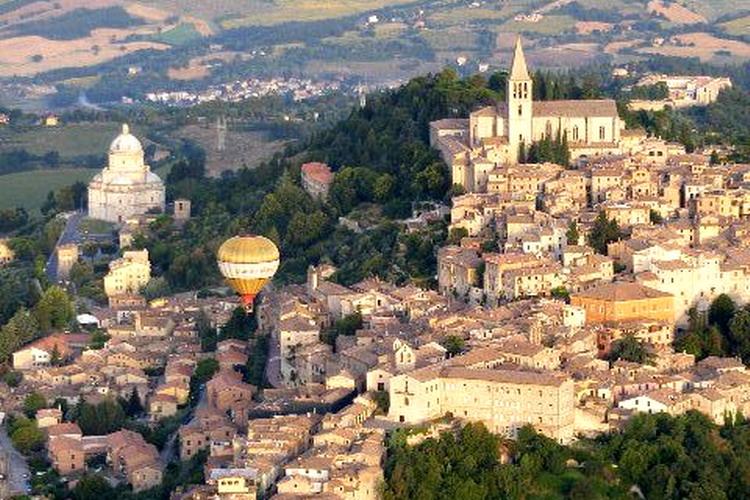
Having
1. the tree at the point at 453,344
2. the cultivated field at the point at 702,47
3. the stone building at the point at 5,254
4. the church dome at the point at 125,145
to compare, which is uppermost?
the tree at the point at 453,344

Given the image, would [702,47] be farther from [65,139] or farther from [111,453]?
[111,453]

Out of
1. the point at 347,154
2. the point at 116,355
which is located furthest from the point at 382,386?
the point at 347,154

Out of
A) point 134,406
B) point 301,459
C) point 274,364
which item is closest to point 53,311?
point 134,406

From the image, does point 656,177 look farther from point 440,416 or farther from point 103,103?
point 103,103

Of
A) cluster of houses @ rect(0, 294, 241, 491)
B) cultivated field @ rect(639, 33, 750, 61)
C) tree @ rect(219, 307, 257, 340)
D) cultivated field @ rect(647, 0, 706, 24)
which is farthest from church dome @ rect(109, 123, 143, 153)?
cultivated field @ rect(647, 0, 706, 24)

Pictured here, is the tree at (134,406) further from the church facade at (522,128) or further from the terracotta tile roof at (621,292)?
the terracotta tile roof at (621,292)

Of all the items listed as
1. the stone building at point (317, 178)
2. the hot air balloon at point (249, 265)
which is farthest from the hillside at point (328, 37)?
the hot air balloon at point (249, 265)
